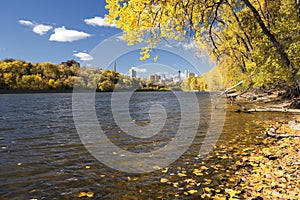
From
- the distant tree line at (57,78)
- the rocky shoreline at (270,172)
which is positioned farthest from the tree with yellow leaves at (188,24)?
the distant tree line at (57,78)

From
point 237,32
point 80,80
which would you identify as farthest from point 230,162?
point 80,80

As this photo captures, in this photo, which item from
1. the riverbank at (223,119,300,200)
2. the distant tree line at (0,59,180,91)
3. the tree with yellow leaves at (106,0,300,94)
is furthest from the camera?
the distant tree line at (0,59,180,91)

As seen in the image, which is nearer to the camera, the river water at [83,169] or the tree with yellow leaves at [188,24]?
the river water at [83,169]

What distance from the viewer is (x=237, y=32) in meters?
25.0

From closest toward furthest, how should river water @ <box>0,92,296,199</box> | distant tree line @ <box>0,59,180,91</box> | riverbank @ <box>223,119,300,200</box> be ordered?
riverbank @ <box>223,119,300,200</box> → river water @ <box>0,92,296,199</box> → distant tree line @ <box>0,59,180,91</box>

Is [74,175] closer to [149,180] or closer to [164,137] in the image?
[149,180]

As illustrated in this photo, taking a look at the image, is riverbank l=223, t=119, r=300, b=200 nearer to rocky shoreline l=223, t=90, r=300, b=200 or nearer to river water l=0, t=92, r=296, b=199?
rocky shoreline l=223, t=90, r=300, b=200

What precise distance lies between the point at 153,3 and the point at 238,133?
819 centimetres

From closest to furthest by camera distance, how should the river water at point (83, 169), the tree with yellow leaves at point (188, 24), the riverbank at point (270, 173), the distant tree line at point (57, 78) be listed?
1. the riverbank at point (270, 173)
2. the river water at point (83, 169)
3. the tree with yellow leaves at point (188, 24)
4. the distant tree line at point (57, 78)

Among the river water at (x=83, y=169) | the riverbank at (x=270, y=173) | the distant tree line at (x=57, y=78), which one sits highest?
the distant tree line at (x=57, y=78)

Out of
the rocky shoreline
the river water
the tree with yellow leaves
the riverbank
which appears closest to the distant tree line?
the tree with yellow leaves

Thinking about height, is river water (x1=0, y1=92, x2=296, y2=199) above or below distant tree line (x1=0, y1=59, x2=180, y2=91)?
below

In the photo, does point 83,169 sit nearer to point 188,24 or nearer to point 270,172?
point 270,172

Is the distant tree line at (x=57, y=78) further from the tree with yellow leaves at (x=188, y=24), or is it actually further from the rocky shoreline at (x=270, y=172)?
the rocky shoreline at (x=270, y=172)
